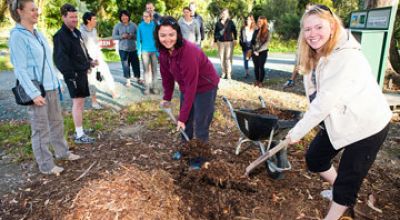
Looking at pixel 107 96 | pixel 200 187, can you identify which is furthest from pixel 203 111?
pixel 107 96

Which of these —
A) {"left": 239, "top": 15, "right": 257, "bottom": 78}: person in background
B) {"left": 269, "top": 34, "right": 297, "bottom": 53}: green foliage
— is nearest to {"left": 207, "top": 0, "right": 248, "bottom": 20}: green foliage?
{"left": 269, "top": 34, "right": 297, "bottom": 53}: green foliage

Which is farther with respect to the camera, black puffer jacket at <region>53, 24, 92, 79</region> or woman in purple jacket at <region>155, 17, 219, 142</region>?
black puffer jacket at <region>53, 24, 92, 79</region>

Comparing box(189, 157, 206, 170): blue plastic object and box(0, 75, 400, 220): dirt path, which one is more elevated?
box(189, 157, 206, 170): blue plastic object

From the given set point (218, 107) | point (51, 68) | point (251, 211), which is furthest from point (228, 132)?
point (51, 68)

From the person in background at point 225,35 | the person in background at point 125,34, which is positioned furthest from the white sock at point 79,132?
the person in background at point 225,35

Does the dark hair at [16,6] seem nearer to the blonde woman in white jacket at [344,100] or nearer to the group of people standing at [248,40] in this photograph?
the blonde woman in white jacket at [344,100]

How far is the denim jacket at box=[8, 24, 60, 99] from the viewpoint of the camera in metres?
3.13

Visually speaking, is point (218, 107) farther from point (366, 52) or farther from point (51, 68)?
point (51, 68)

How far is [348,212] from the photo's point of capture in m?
2.92

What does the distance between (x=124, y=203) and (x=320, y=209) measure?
178 centimetres

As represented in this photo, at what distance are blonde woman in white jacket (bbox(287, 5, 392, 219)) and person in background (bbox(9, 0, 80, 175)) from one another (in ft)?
8.32

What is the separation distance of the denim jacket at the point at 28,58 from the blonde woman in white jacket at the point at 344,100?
2.53 meters

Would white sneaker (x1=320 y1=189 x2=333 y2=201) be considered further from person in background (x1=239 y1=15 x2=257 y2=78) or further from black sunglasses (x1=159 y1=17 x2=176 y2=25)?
person in background (x1=239 y1=15 x2=257 y2=78)

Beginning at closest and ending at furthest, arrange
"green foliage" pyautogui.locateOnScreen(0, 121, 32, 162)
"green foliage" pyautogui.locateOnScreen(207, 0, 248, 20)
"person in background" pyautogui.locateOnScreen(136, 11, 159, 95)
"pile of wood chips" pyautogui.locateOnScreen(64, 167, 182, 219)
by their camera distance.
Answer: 1. "pile of wood chips" pyautogui.locateOnScreen(64, 167, 182, 219)
2. "green foliage" pyautogui.locateOnScreen(0, 121, 32, 162)
3. "person in background" pyautogui.locateOnScreen(136, 11, 159, 95)
4. "green foliage" pyautogui.locateOnScreen(207, 0, 248, 20)
